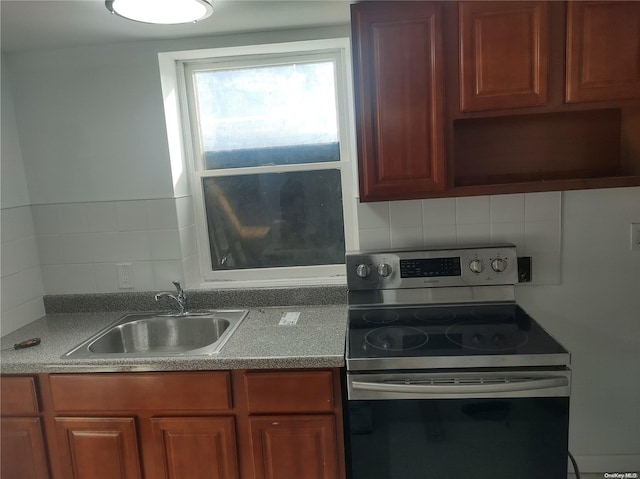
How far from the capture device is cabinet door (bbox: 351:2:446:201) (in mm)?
1643

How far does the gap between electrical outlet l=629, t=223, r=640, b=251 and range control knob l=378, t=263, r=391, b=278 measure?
1.05 meters

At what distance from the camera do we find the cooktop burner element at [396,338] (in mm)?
1551

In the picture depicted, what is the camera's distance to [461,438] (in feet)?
4.74

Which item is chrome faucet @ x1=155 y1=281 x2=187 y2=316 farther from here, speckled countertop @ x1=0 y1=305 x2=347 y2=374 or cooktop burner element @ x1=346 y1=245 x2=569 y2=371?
cooktop burner element @ x1=346 y1=245 x2=569 y2=371

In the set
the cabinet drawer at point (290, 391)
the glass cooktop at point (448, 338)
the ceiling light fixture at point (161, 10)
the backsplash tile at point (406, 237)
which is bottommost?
Result: the cabinet drawer at point (290, 391)

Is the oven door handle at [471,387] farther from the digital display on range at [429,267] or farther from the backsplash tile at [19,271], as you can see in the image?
the backsplash tile at [19,271]

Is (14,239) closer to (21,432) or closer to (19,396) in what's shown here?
(19,396)

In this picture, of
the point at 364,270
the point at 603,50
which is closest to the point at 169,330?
the point at 364,270

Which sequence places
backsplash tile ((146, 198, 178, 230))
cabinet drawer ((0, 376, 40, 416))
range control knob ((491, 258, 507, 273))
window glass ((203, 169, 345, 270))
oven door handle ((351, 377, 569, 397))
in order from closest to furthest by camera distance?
oven door handle ((351, 377, 569, 397)) < cabinet drawer ((0, 376, 40, 416)) < range control knob ((491, 258, 507, 273)) < backsplash tile ((146, 198, 178, 230)) < window glass ((203, 169, 345, 270))

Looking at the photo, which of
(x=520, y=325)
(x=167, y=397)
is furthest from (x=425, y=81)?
(x=167, y=397)

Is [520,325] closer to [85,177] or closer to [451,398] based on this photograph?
[451,398]

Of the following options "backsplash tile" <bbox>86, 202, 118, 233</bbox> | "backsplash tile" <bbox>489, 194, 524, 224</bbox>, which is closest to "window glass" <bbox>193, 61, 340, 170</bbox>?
"backsplash tile" <bbox>86, 202, 118, 233</bbox>

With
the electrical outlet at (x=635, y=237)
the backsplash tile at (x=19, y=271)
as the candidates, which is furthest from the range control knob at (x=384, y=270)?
the backsplash tile at (x=19, y=271)

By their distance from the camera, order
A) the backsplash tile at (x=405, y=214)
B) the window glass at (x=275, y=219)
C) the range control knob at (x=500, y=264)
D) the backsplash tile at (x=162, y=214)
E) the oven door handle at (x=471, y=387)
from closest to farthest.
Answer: the oven door handle at (x=471, y=387), the range control knob at (x=500, y=264), the backsplash tile at (x=405, y=214), the backsplash tile at (x=162, y=214), the window glass at (x=275, y=219)
